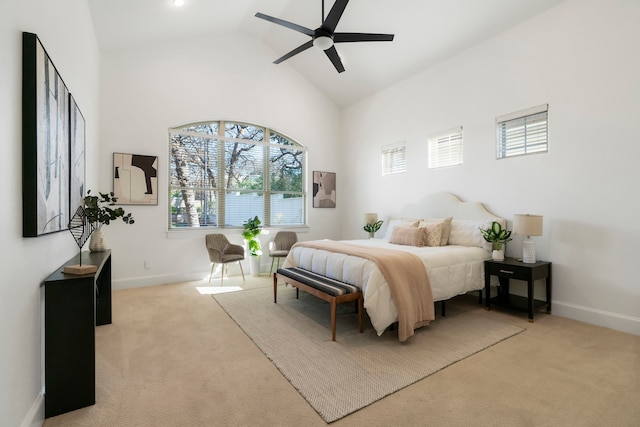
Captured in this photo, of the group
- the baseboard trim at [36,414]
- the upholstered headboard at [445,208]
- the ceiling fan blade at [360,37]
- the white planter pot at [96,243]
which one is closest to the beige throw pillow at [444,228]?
the upholstered headboard at [445,208]

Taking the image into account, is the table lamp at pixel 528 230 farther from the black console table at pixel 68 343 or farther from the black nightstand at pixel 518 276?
the black console table at pixel 68 343

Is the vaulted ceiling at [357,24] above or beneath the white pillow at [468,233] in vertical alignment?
above

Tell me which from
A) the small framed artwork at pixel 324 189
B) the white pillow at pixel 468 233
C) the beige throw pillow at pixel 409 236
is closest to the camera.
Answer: the white pillow at pixel 468 233

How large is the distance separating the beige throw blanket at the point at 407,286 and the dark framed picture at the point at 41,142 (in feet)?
7.84

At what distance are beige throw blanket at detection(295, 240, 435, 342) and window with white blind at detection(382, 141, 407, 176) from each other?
2682mm

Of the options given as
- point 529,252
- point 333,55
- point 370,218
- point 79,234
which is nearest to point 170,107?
point 333,55

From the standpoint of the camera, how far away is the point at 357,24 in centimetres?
465

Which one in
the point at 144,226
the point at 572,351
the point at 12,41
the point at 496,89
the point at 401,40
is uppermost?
the point at 401,40


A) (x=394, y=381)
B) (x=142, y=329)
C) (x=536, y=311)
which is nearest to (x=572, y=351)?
(x=536, y=311)

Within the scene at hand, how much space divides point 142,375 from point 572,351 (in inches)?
133

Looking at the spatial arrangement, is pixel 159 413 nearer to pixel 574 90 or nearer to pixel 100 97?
pixel 100 97

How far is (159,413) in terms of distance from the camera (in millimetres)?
1823

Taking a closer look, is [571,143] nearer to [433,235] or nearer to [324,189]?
[433,235]

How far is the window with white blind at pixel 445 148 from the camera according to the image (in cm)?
458
